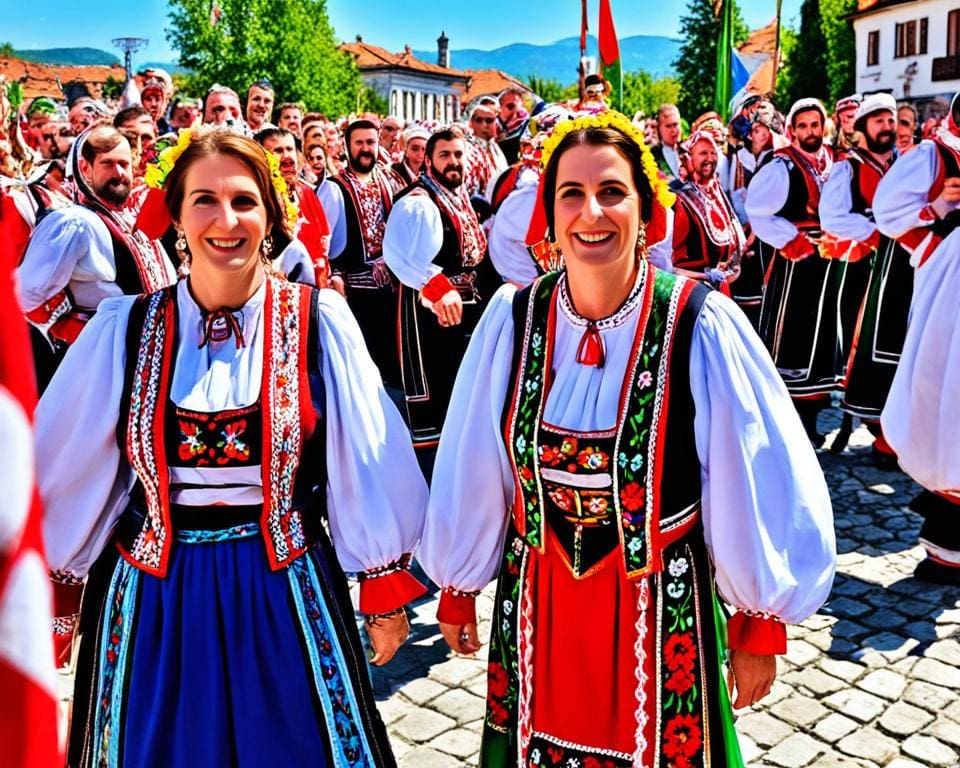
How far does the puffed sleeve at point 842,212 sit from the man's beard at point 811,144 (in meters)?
0.74

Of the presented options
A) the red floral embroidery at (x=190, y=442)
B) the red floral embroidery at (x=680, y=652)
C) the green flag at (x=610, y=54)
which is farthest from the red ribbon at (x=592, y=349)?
the green flag at (x=610, y=54)

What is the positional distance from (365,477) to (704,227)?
480 cm

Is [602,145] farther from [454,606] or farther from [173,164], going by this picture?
[454,606]

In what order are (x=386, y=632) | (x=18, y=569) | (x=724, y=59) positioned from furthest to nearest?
1. (x=724, y=59)
2. (x=386, y=632)
3. (x=18, y=569)

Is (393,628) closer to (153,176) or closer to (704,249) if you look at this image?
(153,176)

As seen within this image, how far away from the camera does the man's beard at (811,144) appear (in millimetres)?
7684

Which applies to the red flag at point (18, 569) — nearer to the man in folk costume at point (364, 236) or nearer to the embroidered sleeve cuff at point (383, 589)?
the embroidered sleeve cuff at point (383, 589)

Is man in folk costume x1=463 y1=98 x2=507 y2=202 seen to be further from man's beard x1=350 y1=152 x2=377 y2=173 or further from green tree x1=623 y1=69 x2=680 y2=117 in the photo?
green tree x1=623 y1=69 x2=680 y2=117

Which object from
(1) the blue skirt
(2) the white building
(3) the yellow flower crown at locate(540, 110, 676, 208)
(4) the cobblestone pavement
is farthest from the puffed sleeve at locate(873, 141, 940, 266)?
(2) the white building

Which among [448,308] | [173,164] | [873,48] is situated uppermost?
[873,48]

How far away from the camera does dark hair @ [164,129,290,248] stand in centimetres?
266

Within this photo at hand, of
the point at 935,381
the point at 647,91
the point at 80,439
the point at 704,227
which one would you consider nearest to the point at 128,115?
the point at 704,227

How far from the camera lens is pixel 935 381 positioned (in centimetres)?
471

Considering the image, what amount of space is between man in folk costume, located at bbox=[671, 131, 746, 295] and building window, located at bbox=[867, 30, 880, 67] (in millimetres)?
46092
